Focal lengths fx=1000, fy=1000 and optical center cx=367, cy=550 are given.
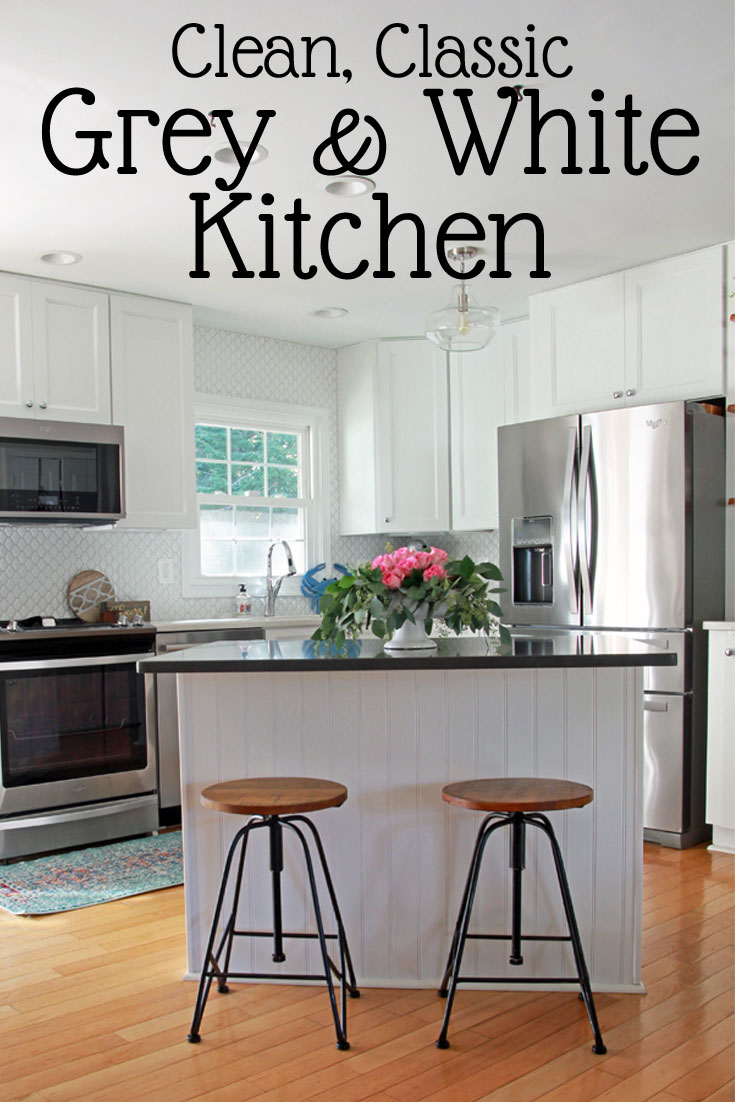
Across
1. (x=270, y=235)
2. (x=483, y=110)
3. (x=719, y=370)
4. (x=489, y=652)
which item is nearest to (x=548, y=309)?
(x=719, y=370)

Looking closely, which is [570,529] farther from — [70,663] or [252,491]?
[70,663]

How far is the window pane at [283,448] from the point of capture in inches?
227

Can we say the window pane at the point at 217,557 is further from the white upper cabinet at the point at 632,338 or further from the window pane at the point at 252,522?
the white upper cabinet at the point at 632,338

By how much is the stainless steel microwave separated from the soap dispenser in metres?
1.04

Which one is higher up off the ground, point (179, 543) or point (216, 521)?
point (216, 521)

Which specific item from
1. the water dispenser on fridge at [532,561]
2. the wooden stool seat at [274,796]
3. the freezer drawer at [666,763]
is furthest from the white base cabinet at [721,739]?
the wooden stool seat at [274,796]

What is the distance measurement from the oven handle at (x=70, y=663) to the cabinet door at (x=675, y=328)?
8.09 feet

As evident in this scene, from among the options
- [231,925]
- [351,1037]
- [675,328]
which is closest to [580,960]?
[351,1037]

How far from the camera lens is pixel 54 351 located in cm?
439

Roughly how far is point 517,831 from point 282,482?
3.65 meters

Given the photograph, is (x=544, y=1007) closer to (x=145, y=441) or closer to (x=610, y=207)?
(x=610, y=207)

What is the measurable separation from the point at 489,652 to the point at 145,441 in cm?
256

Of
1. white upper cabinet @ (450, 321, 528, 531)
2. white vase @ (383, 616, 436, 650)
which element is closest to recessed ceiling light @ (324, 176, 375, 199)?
white vase @ (383, 616, 436, 650)

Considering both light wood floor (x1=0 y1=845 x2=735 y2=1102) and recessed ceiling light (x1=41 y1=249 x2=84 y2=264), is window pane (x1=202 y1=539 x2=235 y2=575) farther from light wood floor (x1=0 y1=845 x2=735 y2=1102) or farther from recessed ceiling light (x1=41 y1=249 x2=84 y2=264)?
light wood floor (x1=0 y1=845 x2=735 y2=1102)
